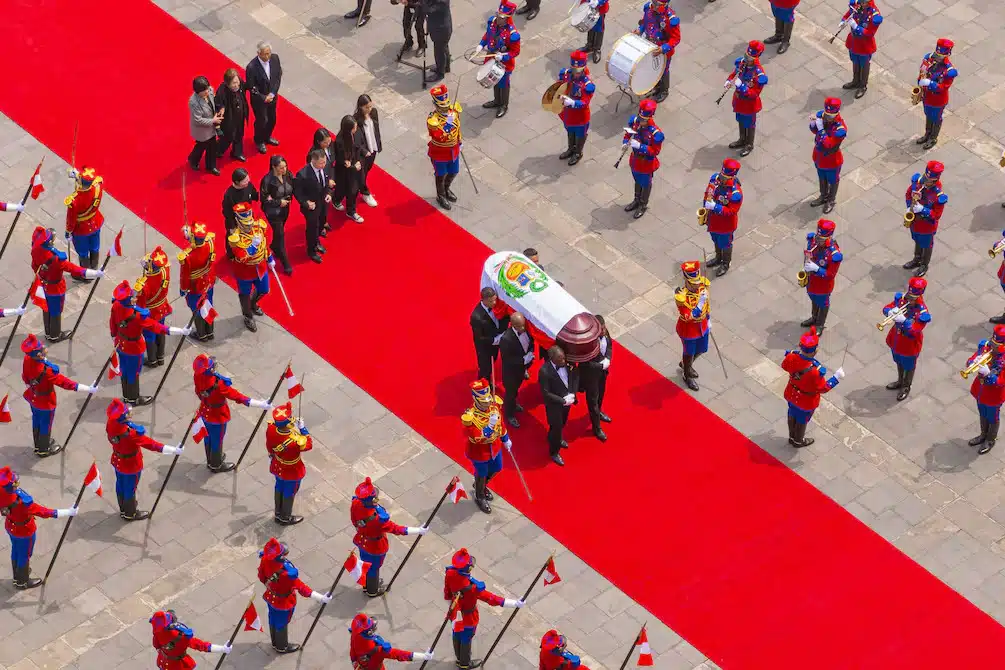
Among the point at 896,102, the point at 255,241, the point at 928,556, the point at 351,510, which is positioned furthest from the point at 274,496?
the point at 896,102

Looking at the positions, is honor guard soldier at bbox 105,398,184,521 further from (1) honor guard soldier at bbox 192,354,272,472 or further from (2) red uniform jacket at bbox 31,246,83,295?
(2) red uniform jacket at bbox 31,246,83,295

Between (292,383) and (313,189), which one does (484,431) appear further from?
Answer: (313,189)

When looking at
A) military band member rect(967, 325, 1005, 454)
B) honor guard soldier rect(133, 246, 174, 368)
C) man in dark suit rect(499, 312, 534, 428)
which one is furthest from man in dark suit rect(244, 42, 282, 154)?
military band member rect(967, 325, 1005, 454)

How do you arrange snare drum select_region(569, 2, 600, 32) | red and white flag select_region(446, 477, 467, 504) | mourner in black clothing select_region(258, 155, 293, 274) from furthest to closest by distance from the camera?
snare drum select_region(569, 2, 600, 32)
mourner in black clothing select_region(258, 155, 293, 274)
red and white flag select_region(446, 477, 467, 504)

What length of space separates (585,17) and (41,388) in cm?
1203

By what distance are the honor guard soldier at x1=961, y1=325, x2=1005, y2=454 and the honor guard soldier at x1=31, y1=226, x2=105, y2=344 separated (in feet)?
40.7

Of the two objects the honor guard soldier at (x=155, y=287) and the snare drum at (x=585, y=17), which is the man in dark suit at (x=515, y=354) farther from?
the snare drum at (x=585, y=17)

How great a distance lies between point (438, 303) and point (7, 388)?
642cm

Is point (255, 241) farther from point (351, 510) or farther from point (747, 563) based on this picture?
point (747, 563)

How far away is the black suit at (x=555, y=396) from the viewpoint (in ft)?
95.7

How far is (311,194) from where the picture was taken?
3212 cm

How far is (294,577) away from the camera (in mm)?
26219

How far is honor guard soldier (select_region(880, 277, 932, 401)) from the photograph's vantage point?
98.4 feet

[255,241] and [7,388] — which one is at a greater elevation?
[255,241]
